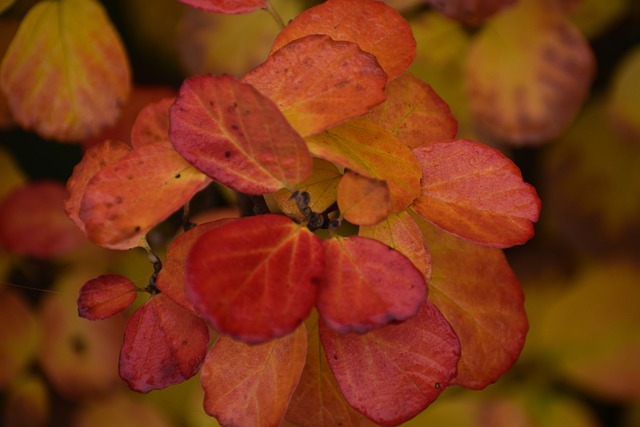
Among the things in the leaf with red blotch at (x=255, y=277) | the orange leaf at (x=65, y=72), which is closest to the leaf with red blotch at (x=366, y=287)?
the leaf with red blotch at (x=255, y=277)

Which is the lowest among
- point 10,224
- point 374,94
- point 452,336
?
point 10,224

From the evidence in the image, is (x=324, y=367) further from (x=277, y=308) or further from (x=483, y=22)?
(x=483, y=22)

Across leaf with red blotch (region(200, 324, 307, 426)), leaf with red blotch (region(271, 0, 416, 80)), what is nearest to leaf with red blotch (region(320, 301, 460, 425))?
leaf with red blotch (region(200, 324, 307, 426))

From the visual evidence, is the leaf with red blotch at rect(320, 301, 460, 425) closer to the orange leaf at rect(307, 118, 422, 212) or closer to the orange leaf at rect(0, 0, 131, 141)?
the orange leaf at rect(307, 118, 422, 212)

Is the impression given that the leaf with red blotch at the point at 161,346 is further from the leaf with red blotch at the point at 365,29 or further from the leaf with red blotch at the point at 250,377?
the leaf with red blotch at the point at 365,29

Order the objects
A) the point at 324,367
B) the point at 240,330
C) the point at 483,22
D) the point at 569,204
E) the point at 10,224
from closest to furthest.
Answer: the point at 240,330 → the point at 324,367 → the point at 10,224 → the point at 483,22 → the point at 569,204

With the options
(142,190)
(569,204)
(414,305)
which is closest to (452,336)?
(414,305)
